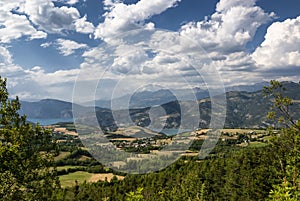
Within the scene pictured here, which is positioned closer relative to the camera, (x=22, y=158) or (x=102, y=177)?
(x=22, y=158)

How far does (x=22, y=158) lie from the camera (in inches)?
511

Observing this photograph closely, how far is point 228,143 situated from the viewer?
187 meters

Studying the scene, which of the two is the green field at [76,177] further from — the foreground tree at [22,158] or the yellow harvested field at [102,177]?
the foreground tree at [22,158]

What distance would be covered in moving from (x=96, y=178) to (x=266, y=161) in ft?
251

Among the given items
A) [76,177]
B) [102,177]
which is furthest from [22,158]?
[76,177]

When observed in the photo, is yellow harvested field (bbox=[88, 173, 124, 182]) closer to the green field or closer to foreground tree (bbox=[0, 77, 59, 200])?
the green field

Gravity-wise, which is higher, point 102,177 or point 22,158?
point 22,158

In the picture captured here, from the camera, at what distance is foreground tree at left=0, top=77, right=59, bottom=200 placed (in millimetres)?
12109

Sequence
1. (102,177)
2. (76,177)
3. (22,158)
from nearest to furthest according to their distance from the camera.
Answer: (22,158), (102,177), (76,177)

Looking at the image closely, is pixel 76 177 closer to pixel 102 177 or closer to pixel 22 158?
pixel 102 177

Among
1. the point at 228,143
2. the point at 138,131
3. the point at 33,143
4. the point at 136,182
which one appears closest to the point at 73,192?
the point at 136,182

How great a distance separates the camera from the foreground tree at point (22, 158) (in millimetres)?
12109

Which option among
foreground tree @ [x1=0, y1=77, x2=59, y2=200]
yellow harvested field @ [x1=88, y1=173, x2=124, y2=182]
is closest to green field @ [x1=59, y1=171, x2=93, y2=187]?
yellow harvested field @ [x1=88, y1=173, x2=124, y2=182]

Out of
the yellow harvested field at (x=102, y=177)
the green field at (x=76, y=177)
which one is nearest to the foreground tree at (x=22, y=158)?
the green field at (x=76, y=177)
